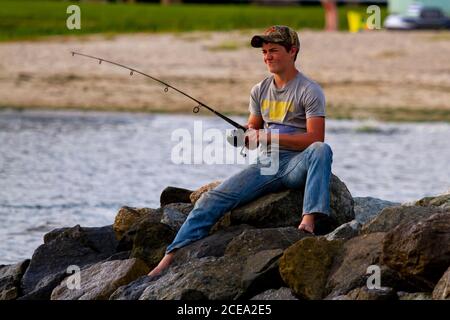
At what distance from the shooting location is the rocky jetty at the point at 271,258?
7.05m

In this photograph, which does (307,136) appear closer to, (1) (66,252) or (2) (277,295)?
(2) (277,295)

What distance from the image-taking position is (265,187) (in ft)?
26.3

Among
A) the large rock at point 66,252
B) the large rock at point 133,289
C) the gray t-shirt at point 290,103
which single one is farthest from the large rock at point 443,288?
the large rock at point 66,252

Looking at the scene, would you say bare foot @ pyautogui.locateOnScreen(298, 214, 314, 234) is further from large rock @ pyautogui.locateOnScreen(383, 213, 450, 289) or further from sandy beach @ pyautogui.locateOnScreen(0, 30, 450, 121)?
sandy beach @ pyautogui.locateOnScreen(0, 30, 450, 121)

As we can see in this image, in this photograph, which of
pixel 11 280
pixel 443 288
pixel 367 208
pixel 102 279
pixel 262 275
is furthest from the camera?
pixel 11 280

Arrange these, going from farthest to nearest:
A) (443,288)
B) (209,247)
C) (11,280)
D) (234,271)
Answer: (11,280) < (209,247) < (234,271) < (443,288)

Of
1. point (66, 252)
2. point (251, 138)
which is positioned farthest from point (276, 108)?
point (66, 252)

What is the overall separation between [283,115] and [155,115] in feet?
42.9

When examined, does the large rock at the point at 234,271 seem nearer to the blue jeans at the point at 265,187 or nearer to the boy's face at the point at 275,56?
the blue jeans at the point at 265,187

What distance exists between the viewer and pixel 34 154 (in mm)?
17922

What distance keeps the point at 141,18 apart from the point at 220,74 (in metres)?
9.03

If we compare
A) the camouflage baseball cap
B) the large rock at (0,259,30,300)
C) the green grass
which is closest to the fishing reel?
the camouflage baseball cap
